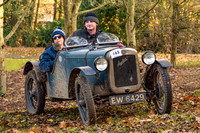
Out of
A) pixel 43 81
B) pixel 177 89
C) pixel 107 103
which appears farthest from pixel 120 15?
pixel 107 103

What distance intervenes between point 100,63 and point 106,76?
13.4 inches

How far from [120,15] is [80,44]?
1855 centimetres

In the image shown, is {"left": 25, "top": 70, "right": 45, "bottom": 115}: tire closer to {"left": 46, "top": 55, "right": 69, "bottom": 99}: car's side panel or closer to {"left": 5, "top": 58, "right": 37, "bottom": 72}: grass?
{"left": 46, "top": 55, "right": 69, "bottom": 99}: car's side panel

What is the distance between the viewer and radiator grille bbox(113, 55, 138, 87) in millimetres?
6103

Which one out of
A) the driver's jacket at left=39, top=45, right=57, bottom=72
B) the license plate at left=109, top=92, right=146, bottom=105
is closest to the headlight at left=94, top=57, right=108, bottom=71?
the license plate at left=109, top=92, right=146, bottom=105

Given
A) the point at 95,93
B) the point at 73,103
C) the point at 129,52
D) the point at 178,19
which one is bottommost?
the point at 73,103

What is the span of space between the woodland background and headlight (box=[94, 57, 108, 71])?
0.94 m

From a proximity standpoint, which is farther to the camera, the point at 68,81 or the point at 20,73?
the point at 20,73

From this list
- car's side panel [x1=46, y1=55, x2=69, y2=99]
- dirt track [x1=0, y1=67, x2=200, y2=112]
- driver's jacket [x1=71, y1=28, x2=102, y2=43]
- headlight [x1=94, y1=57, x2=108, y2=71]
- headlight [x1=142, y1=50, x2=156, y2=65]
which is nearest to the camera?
headlight [x1=94, y1=57, x2=108, y2=71]

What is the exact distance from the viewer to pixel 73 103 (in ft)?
32.6

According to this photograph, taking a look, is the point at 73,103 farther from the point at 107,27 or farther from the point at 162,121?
the point at 107,27

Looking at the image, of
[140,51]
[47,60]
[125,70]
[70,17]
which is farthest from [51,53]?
[140,51]

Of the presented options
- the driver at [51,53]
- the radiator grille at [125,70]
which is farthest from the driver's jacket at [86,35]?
the radiator grille at [125,70]

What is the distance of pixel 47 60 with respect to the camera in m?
7.59
